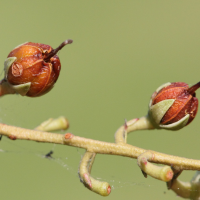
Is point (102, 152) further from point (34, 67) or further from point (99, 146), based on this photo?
point (34, 67)

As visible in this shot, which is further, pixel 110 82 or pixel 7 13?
pixel 7 13

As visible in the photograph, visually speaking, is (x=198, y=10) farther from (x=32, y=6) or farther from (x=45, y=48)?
(x=45, y=48)

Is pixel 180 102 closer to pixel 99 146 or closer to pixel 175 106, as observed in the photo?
pixel 175 106

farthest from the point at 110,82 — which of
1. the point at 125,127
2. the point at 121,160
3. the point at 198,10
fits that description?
the point at 125,127

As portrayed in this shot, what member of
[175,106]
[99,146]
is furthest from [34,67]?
[175,106]

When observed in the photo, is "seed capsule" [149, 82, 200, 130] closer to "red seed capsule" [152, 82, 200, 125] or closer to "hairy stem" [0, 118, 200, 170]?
"red seed capsule" [152, 82, 200, 125]

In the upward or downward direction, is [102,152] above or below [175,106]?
below
